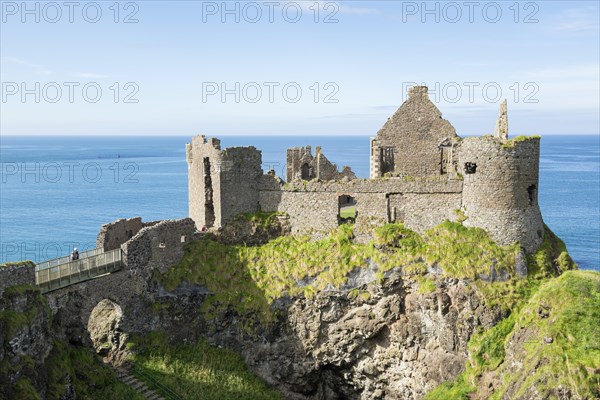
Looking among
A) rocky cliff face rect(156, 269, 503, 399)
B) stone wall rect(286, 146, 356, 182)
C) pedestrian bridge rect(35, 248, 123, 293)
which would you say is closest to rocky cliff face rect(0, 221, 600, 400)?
rocky cliff face rect(156, 269, 503, 399)

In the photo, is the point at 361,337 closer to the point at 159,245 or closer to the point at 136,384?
the point at 136,384

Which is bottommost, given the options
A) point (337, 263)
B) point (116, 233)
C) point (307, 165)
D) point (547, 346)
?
point (547, 346)

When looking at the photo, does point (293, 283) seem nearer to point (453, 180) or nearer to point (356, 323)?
point (356, 323)

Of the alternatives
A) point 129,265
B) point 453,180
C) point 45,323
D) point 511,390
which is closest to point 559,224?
point 453,180

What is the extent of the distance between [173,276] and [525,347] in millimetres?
20712

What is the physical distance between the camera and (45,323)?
2800cm

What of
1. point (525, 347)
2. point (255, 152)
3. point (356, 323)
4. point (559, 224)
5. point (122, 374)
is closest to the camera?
point (525, 347)

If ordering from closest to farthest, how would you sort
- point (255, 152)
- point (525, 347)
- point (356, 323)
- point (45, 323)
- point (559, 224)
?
point (45, 323)
point (525, 347)
point (356, 323)
point (255, 152)
point (559, 224)

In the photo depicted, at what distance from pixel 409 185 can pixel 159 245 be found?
1599 centimetres

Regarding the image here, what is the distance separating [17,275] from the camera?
2675cm

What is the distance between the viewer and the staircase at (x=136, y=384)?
106 ft

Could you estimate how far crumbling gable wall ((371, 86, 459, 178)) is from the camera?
40781 millimetres

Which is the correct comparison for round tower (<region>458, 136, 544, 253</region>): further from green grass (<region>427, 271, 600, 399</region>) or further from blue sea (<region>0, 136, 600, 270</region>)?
blue sea (<region>0, 136, 600, 270</region>)

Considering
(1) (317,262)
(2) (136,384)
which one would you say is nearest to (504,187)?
(1) (317,262)
